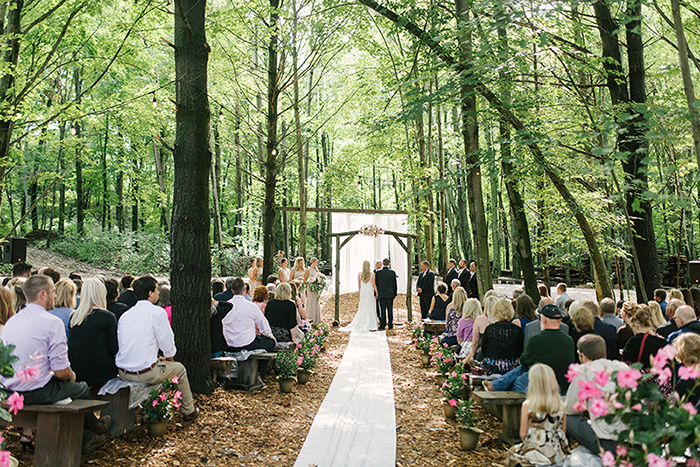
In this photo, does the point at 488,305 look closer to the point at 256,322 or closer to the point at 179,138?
the point at 256,322

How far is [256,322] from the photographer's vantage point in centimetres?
613

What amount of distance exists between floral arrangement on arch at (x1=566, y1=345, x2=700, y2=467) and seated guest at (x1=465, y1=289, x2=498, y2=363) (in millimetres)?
3094

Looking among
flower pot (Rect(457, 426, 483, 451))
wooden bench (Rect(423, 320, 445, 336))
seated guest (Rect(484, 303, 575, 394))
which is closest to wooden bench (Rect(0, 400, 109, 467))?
flower pot (Rect(457, 426, 483, 451))

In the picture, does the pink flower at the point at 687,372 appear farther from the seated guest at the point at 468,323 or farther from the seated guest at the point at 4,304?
the seated guest at the point at 4,304

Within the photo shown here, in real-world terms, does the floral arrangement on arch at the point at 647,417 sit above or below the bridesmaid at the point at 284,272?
below

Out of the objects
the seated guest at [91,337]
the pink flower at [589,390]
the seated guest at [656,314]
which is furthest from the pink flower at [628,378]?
the seated guest at [656,314]

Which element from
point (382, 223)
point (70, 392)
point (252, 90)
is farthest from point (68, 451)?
point (382, 223)

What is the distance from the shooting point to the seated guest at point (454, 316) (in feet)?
22.6

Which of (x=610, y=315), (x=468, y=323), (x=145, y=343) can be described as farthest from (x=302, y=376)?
(x=610, y=315)

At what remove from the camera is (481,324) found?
543cm

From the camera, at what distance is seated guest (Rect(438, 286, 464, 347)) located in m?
6.88

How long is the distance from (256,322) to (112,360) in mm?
2225

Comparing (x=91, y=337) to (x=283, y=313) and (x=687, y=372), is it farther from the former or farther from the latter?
(x=687, y=372)

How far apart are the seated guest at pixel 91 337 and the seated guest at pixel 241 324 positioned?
6.23 feet
